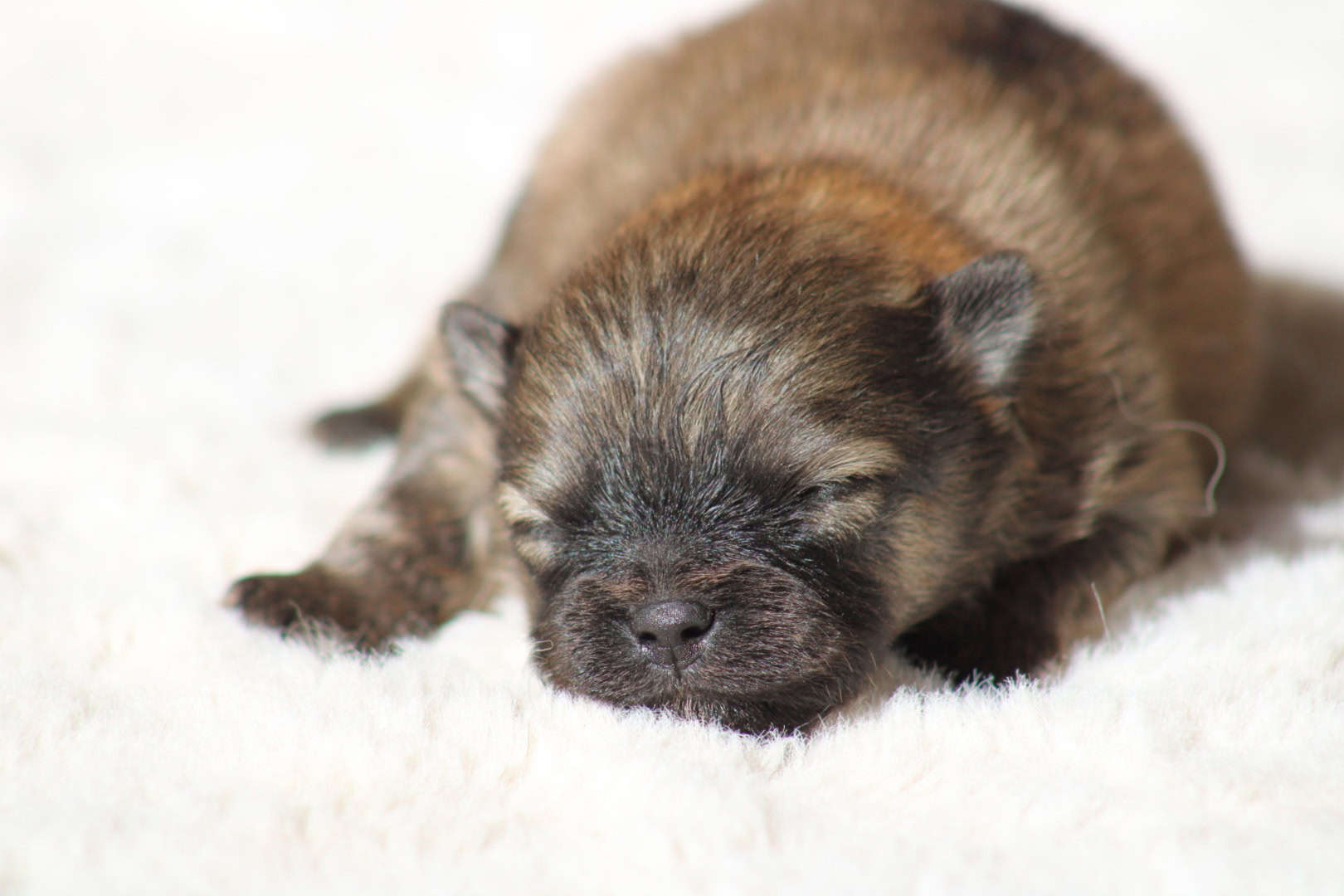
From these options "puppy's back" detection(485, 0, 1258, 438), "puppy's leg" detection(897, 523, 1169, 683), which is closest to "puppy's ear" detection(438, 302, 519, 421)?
"puppy's back" detection(485, 0, 1258, 438)

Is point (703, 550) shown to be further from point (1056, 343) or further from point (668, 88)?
point (668, 88)

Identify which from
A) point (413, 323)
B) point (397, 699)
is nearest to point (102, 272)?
point (413, 323)

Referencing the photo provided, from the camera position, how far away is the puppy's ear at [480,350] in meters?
2.75

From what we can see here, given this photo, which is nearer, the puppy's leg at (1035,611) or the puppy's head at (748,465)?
the puppy's head at (748,465)

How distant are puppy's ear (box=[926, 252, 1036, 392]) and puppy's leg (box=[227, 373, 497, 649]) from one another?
43.0 inches

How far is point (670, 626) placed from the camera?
2.16 m

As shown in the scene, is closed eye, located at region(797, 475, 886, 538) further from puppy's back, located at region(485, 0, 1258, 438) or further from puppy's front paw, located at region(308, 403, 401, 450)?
puppy's front paw, located at region(308, 403, 401, 450)

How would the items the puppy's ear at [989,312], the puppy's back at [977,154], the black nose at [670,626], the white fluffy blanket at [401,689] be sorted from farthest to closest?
the puppy's back at [977,154] < the puppy's ear at [989,312] < the black nose at [670,626] < the white fluffy blanket at [401,689]

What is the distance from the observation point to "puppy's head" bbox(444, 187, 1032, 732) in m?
2.22

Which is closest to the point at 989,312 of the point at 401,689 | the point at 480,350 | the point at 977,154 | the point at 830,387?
the point at 830,387

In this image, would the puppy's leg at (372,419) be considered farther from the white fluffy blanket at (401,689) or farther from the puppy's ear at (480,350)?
the puppy's ear at (480,350)

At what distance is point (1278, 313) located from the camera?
15.3 ft

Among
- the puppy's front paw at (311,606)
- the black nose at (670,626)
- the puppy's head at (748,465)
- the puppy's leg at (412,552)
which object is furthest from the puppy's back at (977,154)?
the black nose at (670,626)

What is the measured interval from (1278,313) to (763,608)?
128 inches
